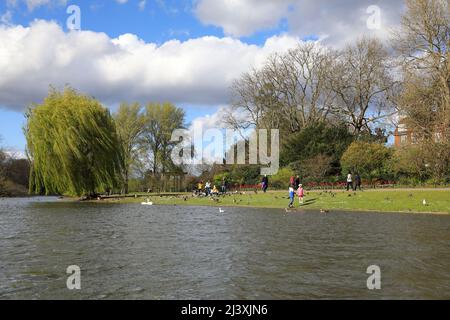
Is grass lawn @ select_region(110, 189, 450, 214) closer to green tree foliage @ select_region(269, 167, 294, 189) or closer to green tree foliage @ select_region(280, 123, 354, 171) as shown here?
green tree foliage @ select_region(269, 167, 294, 189)

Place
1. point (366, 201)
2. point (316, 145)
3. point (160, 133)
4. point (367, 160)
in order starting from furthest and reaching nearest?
point (160, 133)
point (316, 145)
point (367, 160)
point (366, 201)

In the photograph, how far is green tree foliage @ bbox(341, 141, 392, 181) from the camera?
149 feet

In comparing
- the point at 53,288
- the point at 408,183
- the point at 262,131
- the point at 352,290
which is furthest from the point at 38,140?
the point at 352,290

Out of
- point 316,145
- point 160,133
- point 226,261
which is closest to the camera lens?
point 226,261

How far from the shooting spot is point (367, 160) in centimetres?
4522

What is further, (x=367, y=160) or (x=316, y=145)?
(x=316, y=145)

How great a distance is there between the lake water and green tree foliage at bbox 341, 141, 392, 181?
80.0ft

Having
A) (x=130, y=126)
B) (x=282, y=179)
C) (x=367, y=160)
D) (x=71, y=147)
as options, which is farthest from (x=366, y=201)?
(x=130, y=126)

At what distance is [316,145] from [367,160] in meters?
8.54

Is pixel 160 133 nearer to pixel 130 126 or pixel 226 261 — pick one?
pixel 130 126

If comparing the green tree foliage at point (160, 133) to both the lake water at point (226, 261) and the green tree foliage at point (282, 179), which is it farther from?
the lake water at point (226, 261)

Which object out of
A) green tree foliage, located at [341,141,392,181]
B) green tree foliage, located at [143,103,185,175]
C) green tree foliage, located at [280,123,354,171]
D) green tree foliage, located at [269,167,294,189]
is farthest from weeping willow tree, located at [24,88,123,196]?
green tree foliage, located at [341,141,392,181]
